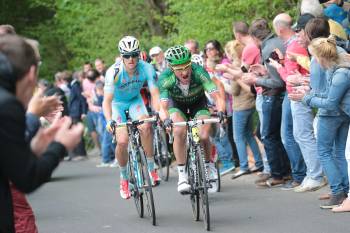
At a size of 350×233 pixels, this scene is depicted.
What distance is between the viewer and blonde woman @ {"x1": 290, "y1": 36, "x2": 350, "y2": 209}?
9.37m

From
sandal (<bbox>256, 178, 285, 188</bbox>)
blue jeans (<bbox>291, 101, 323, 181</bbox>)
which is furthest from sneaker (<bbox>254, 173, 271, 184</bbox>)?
blue jeans (<bbox>291, 101, 323, 181</bbox>)

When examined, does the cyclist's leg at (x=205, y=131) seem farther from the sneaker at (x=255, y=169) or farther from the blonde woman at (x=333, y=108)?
the sneaker at (x=255, y=169)

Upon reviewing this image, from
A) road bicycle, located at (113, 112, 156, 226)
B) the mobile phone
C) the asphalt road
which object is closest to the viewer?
the asphalt road

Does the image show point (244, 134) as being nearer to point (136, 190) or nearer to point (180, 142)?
point (180, 142)

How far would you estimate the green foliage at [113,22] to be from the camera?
16578 millimetres

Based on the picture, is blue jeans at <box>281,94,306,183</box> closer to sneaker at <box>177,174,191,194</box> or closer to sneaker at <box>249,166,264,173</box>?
sneaker at <box>249,166,264,173</box>

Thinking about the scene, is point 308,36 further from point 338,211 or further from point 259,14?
point 259,14

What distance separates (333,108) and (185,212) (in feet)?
7.82

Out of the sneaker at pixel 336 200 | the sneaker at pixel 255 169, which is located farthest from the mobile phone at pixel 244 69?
the sneaker at pixel 336 200

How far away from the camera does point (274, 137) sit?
475 inches

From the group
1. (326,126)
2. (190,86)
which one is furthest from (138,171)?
(326,126)

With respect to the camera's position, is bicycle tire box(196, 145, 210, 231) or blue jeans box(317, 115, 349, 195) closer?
bicycle tire box(196, 145, 210, 231)

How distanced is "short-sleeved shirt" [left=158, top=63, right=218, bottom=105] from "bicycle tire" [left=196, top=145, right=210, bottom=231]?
1.18 m

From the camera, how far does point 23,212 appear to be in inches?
242
